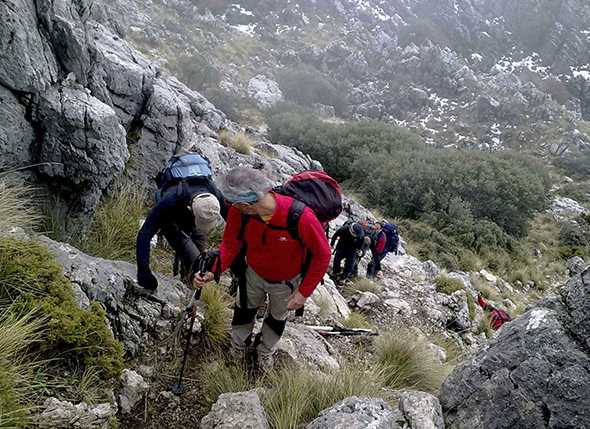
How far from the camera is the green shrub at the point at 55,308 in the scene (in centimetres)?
293

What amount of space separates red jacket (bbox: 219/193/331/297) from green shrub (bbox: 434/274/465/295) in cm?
648

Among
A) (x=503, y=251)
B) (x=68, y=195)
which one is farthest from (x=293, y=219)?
(x=503, y=251)

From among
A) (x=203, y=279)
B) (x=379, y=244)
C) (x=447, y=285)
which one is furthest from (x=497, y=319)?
(x=203, y=279)

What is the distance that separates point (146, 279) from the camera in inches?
156

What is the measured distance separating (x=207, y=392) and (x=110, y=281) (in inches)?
45.9

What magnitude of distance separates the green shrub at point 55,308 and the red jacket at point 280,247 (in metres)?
0.96

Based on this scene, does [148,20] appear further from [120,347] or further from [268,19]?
[120,347]

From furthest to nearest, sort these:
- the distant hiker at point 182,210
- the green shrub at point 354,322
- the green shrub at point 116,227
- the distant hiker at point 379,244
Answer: the distant hiker at point 379,244 → the green shrub at point 354,322 → the green shrub at point 116,227 → the distant hiker at point 182,210

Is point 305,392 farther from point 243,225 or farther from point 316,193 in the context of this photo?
point 316,193

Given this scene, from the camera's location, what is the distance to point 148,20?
28.9 metres

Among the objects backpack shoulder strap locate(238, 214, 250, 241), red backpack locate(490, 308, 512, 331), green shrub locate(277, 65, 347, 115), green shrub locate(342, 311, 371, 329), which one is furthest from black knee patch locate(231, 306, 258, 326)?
green shrub locate(277, 65, 347, 115)

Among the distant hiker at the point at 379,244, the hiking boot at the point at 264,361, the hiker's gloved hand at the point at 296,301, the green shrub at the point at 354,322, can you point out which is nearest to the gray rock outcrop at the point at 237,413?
the hiker's gloved hand at the point at 296,301

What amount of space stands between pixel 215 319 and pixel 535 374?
2644 mm

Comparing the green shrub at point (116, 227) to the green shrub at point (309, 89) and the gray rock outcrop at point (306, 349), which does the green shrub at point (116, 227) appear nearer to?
the gray rock outcrop at point (306, 349)
